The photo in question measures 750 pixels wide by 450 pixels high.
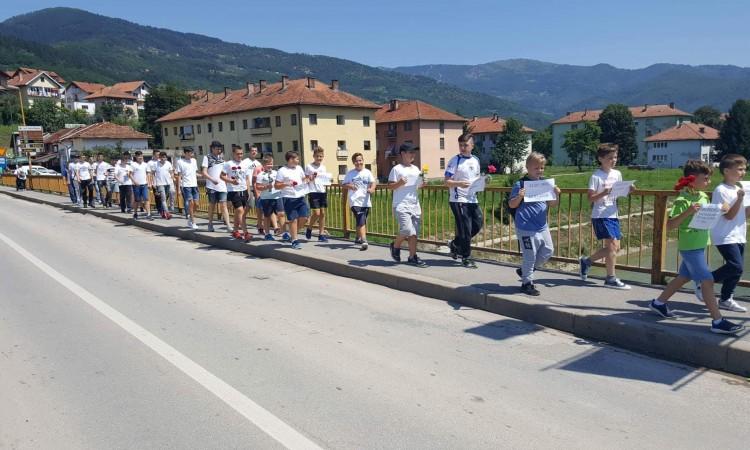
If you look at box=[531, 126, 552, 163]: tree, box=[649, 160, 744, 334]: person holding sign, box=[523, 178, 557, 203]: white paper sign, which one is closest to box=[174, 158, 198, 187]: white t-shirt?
box=[523, 178, 557, 203]: white paper sign

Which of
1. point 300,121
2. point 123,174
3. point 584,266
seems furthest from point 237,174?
point 300,121

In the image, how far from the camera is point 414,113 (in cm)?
7994

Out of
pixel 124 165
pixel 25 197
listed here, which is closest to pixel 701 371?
pixel 124 165

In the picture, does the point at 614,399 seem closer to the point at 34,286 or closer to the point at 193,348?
the point at 193,348

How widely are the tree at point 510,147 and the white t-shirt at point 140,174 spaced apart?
279 feet

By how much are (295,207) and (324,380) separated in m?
5.84

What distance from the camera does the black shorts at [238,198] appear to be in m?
11.0

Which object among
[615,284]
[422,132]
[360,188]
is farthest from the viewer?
[422,132]

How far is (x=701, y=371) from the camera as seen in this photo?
14.9 feet

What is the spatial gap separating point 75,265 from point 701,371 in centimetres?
951

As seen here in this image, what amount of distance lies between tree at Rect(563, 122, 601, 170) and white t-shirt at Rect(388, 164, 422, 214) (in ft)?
293

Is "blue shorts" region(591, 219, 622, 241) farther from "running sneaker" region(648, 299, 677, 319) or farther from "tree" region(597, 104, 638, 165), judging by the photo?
"tree" region(597, 104, 638, 165)


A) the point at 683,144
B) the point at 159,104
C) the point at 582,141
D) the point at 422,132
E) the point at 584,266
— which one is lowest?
the point at 584,266

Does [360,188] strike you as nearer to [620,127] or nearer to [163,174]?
[163,174]
